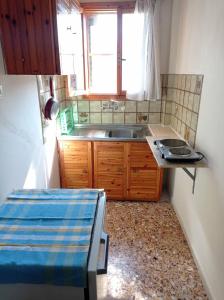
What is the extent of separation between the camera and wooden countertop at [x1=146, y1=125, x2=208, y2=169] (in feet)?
5.20

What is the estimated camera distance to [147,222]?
234 cm

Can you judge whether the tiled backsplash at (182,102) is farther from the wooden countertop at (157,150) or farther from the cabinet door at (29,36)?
the cabinet door at (29,36)

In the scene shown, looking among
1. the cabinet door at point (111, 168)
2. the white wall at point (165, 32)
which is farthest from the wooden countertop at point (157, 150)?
the white wall at point (165, 32)

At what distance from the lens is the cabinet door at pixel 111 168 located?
8.21ft

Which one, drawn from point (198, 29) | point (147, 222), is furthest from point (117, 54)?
point (147, 222)

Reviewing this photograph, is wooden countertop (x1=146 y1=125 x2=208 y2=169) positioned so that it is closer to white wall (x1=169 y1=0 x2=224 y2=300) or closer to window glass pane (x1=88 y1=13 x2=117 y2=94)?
white wall (x1=169 y1=0 x2=224 y2=300)

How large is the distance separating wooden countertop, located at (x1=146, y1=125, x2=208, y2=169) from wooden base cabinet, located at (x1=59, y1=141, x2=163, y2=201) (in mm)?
205

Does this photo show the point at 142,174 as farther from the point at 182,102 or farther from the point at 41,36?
the point at 41,36

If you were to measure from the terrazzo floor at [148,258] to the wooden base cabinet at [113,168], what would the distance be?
0.69 ft

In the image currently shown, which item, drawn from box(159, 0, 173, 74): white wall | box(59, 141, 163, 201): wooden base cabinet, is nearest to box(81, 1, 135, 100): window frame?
box(159, 0, 173, 74): white wall

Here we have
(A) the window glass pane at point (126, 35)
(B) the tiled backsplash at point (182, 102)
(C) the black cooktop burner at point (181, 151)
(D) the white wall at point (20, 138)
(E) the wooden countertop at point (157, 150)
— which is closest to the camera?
(D) the white wall at point (20, 138)

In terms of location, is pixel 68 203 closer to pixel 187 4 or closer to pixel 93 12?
pixel 187 4

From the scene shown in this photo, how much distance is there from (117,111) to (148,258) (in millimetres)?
1717

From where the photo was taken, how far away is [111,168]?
2592 millimetres
